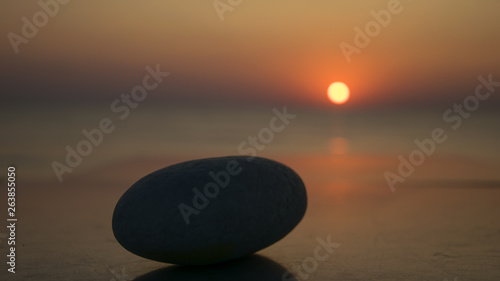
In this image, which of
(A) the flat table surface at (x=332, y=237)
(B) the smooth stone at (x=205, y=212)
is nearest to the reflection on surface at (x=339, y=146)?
(A) the flat table surface at (x=332, y=237)

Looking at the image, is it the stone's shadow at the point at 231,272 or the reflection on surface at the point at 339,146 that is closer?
the stone's shadow at the point at 231,272

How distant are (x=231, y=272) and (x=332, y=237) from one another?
42.3 inches

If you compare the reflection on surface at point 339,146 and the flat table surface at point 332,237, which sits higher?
the reflection on surface at point 339,146

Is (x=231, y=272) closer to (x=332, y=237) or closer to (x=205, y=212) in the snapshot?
(x=205, y=212)

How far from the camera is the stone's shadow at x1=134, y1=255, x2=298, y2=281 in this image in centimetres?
369

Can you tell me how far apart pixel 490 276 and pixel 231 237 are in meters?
1.68

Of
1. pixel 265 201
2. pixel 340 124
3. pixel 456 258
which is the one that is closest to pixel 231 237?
pixel 265 201

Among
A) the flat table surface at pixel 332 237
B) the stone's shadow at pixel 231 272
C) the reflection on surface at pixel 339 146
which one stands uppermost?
the reflection on surface at pixel 339 146

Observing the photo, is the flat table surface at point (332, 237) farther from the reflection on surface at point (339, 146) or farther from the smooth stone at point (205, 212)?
the reflection on surface at point (339, 146)

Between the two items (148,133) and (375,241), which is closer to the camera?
(375,241)

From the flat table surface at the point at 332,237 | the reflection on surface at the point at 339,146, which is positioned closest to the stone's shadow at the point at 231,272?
the flat table surface at the point at 332,237

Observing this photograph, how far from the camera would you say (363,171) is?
302 inches

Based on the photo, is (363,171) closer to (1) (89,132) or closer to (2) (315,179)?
(2) (315,179)

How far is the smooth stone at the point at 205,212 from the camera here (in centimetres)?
368
